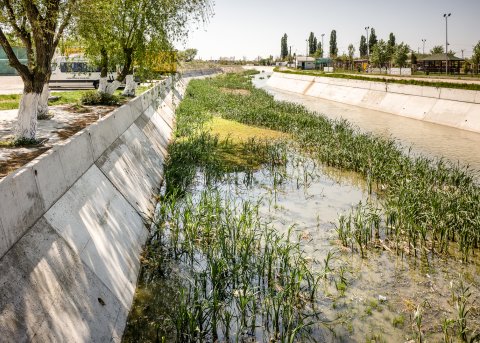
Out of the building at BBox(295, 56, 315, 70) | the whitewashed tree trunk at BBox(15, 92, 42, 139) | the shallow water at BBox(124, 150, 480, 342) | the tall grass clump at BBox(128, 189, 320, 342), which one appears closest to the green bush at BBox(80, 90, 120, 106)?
the whitewashed tree trunk at BBox(15, 92, 42, 139)

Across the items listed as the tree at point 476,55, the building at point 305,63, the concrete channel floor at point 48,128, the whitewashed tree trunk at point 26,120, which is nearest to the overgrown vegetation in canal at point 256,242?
the concrete channel floor at point 48,128

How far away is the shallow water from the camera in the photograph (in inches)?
260

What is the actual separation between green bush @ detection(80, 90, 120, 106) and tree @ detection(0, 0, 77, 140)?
8.56 metres

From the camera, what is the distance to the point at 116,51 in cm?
2305

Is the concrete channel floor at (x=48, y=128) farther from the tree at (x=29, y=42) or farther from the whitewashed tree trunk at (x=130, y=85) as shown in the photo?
the whitewashed tree trunk at (x=130, y=85)

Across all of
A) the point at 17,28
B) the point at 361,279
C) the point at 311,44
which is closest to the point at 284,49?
the point at 311,44

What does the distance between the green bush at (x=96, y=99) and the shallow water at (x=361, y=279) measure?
37.5 ft

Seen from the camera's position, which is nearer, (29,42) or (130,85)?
(29,42)

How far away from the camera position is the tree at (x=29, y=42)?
465 inches

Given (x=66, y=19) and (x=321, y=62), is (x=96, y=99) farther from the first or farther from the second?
(x=321, y=62)

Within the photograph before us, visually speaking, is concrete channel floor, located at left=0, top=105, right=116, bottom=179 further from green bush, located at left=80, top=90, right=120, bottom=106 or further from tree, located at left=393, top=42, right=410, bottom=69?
tree, located at left=393, top=42, right=410, bottom=69

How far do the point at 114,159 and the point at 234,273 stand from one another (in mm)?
5521

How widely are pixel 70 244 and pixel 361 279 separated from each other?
5.54 m

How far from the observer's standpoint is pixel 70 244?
632cm
